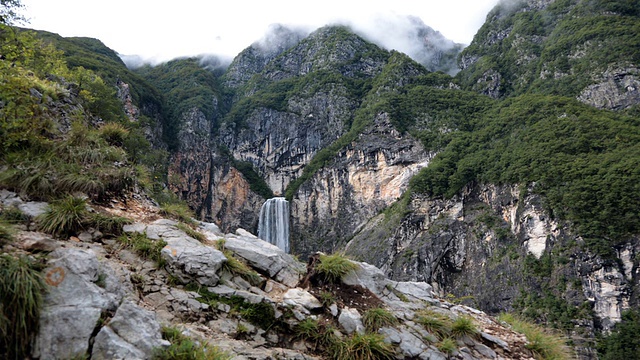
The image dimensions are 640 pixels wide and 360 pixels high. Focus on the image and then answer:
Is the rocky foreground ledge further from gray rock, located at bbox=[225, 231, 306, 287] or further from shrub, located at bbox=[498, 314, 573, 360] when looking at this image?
shrub, located at bbox=[498, 314, 573, 360]

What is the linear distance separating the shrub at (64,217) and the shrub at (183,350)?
2137 millimetres

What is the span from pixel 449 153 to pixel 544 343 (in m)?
54.6

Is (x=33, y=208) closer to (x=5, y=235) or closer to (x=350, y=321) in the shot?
(x=5, y=235)

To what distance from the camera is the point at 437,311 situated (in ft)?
20.1

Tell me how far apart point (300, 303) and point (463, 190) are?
52.1 meters

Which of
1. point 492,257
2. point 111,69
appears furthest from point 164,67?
point 492,257

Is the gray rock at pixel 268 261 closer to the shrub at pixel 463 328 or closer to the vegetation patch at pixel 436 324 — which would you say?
the vegetation patch at pixel 436 324

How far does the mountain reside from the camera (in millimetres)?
36688

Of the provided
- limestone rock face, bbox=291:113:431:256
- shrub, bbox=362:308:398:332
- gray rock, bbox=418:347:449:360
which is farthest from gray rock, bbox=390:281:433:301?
limestone rock face, bbox=291:113:431:256

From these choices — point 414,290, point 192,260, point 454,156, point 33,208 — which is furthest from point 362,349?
point 454,156

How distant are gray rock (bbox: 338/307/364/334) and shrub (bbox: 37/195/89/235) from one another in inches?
151

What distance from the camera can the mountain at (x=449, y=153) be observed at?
36688mm

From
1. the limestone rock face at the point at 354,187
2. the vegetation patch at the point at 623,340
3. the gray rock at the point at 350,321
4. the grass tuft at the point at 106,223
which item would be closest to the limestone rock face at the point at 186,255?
the grass tuft at the point at 106,223

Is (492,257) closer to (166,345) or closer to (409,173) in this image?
(409,173)
